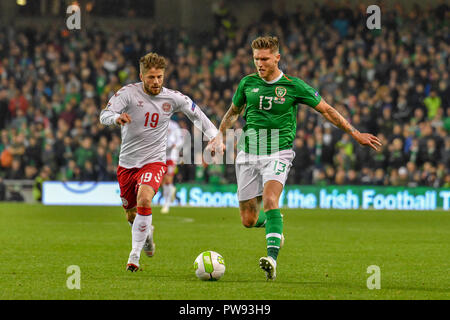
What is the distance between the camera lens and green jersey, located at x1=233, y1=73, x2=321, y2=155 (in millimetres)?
9383

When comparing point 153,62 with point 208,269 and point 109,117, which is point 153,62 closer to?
point 109,117

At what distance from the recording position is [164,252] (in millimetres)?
11656

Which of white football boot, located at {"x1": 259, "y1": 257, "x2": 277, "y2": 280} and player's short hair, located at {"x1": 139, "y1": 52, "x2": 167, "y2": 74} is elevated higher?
player's short hair, located at {"x1": 139, "y1": 52, "x2": 167, "y2": 74}

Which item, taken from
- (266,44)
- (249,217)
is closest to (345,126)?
(266,44)

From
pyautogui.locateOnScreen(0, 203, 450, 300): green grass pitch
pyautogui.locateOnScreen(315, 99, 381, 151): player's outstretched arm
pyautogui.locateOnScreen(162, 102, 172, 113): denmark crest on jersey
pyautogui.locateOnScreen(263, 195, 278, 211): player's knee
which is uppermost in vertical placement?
pyautogui.locateOnScreen(162, 102, 172, 113): denmark crest on jersey

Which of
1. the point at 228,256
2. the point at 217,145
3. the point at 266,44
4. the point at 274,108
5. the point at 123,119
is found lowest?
the point at 228,256

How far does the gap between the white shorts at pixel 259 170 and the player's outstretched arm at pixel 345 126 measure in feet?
1.97

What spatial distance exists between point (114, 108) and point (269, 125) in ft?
5.64

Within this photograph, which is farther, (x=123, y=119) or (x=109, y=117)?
(x=109, y=117)

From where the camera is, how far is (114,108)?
9.52m

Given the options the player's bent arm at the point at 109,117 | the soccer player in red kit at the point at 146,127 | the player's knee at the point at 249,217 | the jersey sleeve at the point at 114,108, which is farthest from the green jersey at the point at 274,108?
the player's bent arm at the point at 109,117

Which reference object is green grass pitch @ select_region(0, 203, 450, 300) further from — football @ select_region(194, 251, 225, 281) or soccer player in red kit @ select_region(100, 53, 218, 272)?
soccer player in red kit @ select_region(100, 53, 218, 272)

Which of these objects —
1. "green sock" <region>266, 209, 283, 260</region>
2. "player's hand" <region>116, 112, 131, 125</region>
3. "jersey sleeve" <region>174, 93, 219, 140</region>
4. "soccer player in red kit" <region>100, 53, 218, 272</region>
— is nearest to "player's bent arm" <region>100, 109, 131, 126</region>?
"player's hand" <region>116, 112, 131, 125</region>

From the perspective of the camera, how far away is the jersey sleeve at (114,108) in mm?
9248
